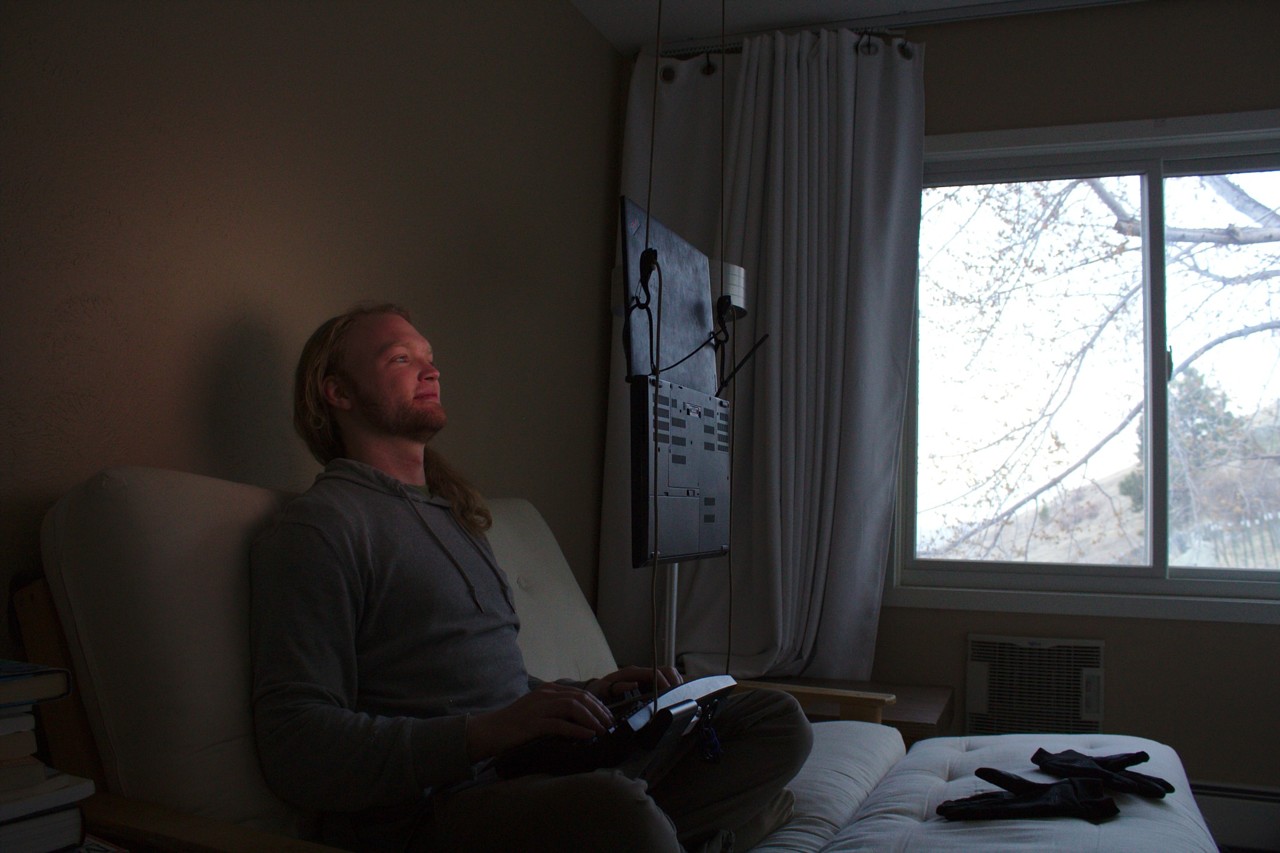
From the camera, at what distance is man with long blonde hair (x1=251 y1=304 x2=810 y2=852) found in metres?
1.22

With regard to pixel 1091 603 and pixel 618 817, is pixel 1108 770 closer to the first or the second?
pixel 618 817

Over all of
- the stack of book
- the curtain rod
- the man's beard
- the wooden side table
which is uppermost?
the curtain rod

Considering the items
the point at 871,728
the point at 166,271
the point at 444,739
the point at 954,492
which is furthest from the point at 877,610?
the point at 166,271

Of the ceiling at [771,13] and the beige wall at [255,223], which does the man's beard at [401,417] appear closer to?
the beige wall at [255,223]

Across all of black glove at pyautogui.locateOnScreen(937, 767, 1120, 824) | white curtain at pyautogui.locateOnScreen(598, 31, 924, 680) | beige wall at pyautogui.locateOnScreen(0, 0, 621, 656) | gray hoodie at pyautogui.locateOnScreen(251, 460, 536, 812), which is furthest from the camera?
white curtain at pyautogui.locateOnScreen(598, 31, 924, 680)

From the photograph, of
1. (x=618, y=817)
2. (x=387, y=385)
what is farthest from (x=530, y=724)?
(x=387, y=385)

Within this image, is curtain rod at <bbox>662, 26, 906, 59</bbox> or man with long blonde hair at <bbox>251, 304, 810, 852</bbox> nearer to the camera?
man with long blonde hair at <bbox>251, 304, 810, 852</bbox>

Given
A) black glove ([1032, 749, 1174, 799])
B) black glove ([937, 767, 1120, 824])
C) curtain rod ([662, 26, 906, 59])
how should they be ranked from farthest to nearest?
curtain rod ([662, 26, 906, 59]) < black glove ([1032, 749, 1174, 799]) < black glove ([937, 767, 1120, 824])

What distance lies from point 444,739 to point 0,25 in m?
1.06

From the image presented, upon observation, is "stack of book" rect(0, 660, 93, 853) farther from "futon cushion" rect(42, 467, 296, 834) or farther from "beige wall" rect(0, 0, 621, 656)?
"beige wall" rect(0, 0, 621, 656)

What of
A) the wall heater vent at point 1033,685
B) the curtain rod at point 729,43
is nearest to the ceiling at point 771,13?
the curtain rod at point 729,43

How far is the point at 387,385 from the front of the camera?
1639 millimetres

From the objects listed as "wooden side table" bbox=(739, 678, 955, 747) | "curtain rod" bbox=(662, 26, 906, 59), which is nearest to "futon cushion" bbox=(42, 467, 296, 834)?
"wooden side table" bbox=(739, 678, 955, 747)

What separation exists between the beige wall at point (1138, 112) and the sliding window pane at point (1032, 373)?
0.75 feet
